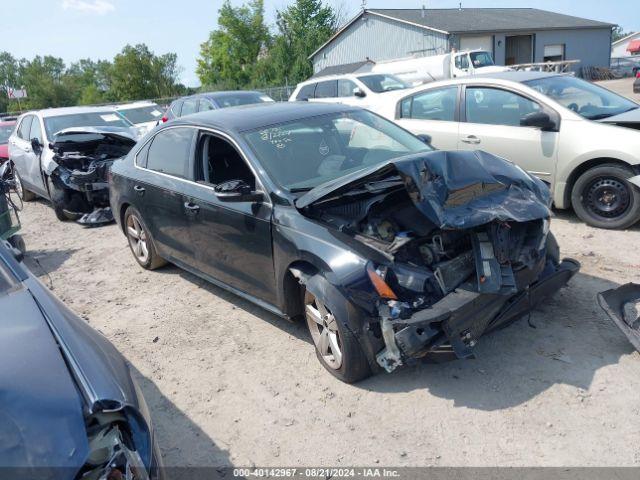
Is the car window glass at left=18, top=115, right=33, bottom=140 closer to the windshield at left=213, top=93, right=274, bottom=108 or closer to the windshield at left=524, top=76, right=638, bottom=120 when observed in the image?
the windshield at left=213, top=93, right=274, bottom=108

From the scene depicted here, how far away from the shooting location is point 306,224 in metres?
3.82

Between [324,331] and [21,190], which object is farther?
[21,190]

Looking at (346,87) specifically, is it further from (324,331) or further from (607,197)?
(324,331)

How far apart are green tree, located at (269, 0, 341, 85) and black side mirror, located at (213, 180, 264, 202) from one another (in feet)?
142

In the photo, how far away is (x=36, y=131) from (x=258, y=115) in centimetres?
697

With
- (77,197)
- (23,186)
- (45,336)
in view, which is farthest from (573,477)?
(23,186)

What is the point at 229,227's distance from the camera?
4.45 meters

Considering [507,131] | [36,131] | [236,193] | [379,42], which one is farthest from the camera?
[379,42]

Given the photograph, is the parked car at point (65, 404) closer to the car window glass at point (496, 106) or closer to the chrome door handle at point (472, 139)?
the chrome door handle at point (472, 139)

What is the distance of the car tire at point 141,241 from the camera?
592cm

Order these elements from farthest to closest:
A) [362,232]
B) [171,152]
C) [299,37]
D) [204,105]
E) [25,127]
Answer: [299,37] < [204,105] < [25,127] < [171,152] < [362,232]

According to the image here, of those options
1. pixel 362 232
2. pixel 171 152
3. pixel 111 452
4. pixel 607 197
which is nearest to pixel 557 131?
pixel 607 197

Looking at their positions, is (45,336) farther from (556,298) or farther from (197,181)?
(556,298)

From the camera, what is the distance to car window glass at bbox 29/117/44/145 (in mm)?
9774
